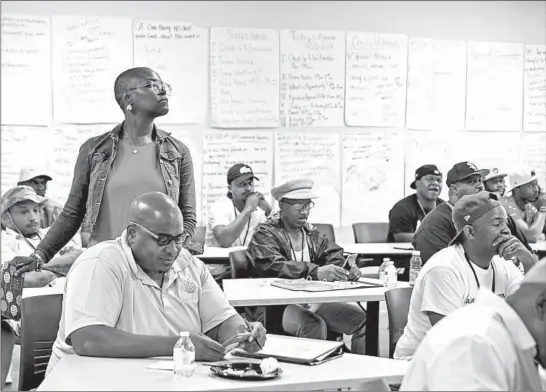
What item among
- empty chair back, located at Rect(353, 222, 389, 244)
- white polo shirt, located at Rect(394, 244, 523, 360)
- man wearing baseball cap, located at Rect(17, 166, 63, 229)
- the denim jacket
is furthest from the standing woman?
empty chair back, located at Rect(353, 222, 389, 244)

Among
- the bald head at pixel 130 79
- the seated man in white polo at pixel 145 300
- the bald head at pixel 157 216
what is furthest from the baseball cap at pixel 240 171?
the bald head at pixel 157 216

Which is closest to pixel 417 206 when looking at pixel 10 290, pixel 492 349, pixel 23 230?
pixel 23 230

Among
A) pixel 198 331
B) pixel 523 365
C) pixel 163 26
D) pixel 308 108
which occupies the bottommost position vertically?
pixel 198 331

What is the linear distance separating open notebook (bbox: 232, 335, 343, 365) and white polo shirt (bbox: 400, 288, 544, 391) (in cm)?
95

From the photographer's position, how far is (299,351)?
2832mm

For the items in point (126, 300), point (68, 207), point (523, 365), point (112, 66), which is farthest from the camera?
point (112, 66)

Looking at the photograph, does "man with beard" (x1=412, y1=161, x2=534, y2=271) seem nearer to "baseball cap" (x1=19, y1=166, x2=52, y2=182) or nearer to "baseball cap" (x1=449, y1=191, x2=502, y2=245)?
"baseball cap" (x1=449, y1=191, x2=502, y2=245)

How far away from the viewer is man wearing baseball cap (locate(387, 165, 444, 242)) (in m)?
7.49

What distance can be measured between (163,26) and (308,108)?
65.8 inches

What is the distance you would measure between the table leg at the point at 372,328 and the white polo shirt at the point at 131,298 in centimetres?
175

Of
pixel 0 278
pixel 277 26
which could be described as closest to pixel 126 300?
pixel 0 278

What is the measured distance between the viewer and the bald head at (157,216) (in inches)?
117

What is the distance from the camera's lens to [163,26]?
301 inches

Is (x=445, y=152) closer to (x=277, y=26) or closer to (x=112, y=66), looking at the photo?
(x=277, y=26)
